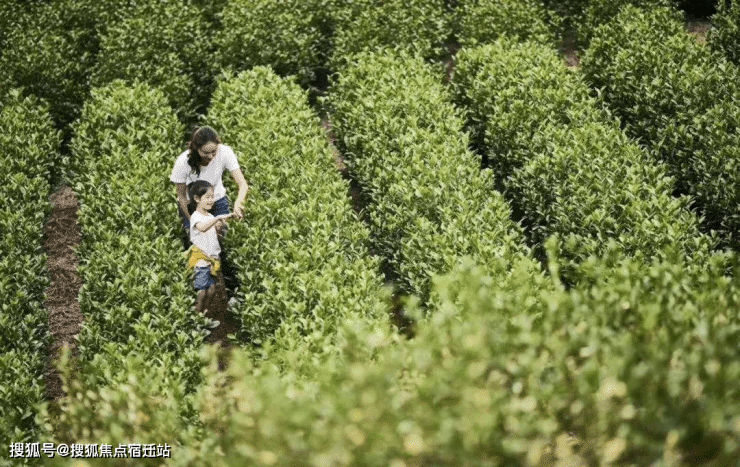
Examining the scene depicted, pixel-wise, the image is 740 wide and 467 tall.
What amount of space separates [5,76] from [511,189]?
9.09 m

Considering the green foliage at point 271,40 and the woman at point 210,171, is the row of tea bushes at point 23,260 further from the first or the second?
the green foliage at point 271,40

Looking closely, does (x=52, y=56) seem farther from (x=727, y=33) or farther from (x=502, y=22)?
(x=727, y=33)

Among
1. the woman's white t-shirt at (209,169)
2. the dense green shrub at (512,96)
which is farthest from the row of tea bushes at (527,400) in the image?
the dense green shrub at (512,96)

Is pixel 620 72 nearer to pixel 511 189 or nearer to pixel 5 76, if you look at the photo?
pixel 511 189

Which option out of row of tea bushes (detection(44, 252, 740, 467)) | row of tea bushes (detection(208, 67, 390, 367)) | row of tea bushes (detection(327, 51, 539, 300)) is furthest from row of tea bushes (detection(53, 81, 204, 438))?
row of tea bushes (detection(327, 51, 539, 300))

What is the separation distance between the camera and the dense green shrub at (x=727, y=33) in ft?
38.0

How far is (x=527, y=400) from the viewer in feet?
11.6

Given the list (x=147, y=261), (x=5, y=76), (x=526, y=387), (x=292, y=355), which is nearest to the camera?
(x=526, y=387)

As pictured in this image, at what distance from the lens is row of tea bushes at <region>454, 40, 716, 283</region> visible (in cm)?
752

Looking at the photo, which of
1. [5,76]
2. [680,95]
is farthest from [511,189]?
[5,76]

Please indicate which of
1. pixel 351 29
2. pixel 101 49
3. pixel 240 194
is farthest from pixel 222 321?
pixel 101 49

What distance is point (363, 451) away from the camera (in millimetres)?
3490

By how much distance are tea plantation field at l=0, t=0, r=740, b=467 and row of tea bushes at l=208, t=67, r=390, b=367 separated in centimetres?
4

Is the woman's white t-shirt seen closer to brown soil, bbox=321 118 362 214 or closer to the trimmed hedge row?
the trimmed hedge row
